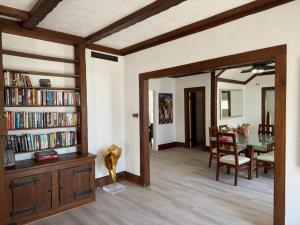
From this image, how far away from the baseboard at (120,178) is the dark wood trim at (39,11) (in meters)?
2.70

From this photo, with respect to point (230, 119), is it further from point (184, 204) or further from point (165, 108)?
point (184, 204)

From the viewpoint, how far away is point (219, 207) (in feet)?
10.2

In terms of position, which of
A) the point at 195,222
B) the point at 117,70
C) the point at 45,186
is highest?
the point at 117,70

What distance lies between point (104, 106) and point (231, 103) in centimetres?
483

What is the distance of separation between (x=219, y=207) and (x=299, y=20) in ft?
8.35

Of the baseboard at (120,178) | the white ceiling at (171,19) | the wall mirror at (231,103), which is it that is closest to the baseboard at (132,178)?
the baseboard at (120,178)

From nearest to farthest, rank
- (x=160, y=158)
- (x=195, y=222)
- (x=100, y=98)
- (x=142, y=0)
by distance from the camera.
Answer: (x=142, y=0) → (x=195, y=222) → (x=100, y=98) → (x=160, y=158)

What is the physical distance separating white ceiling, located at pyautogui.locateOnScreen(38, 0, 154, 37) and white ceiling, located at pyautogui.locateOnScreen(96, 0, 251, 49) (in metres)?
0.37

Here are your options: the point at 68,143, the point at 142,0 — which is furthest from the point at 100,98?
the point at 142,0

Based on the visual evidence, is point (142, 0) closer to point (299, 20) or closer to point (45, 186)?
point (299, 20)

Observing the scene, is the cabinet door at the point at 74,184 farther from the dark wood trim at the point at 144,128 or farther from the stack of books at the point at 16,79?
the stack of books at the point at 16,79

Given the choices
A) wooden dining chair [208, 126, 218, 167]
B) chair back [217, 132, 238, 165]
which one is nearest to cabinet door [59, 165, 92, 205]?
chair back [217, 132, 238, 165]

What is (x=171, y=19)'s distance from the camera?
9.14 ft

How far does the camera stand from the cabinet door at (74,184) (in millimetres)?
3021
